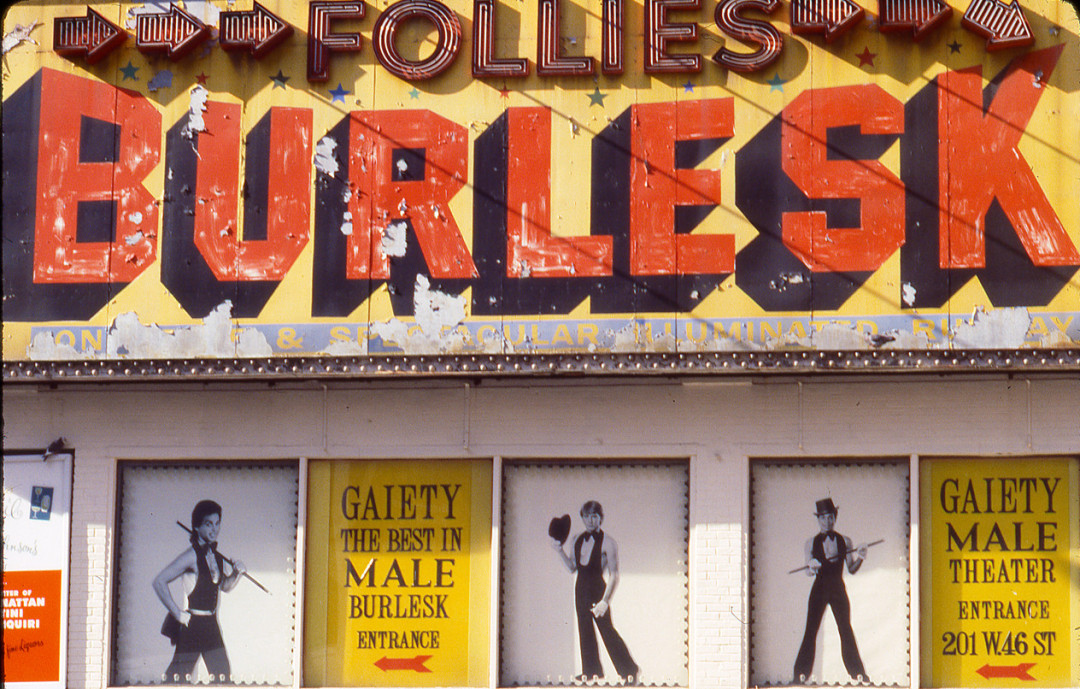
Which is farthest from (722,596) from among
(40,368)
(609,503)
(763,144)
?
(40,368)

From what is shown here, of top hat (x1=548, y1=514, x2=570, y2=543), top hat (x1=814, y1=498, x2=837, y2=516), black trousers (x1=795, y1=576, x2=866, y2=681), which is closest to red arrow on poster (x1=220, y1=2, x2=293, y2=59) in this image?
top hat (x1=548, y1=514, x2=570, y2=543)

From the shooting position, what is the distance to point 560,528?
1170 centimetres

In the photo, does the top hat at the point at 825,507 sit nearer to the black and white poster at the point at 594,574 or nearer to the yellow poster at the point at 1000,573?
the yellow poster at the point at 1000,573

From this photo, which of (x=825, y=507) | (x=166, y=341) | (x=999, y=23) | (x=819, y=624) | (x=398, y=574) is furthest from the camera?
(x=398, y=574)

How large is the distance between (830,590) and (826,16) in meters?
5.70

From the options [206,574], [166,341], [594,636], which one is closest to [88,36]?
[166,341]

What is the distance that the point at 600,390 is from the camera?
38.2 ft

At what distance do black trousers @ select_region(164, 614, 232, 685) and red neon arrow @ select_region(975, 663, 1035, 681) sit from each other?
755 centimetres

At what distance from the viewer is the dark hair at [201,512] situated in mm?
11992

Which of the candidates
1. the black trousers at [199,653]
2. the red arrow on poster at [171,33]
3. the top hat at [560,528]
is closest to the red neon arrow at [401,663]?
the black trousers at [199,653]

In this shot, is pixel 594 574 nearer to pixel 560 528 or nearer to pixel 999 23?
pixel 560 528

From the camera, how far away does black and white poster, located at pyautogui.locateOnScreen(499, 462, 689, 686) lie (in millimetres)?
11453

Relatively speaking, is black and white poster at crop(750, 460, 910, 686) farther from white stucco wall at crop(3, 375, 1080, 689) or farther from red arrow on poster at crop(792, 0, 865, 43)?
red arrow on poster at crop(792, 0, 865, 43)

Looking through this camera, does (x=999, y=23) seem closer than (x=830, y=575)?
Yes
